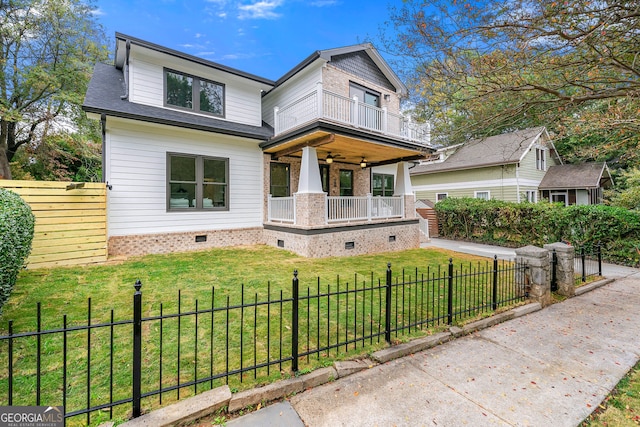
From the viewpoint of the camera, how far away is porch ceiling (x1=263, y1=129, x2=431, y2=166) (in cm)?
909

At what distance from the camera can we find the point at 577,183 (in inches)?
738

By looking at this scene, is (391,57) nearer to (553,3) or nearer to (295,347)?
(553,3)

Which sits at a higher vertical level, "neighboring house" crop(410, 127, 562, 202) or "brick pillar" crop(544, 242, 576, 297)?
"neighboring house" crop(410, 127, 562, 202)

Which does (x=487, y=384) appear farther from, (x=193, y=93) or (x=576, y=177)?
(x=576, y=177)

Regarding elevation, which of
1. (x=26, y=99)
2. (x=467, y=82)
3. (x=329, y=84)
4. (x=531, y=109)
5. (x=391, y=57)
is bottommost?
(x=531, y=109)

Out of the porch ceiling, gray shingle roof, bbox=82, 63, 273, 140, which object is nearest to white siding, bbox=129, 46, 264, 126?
gray shingle roof, bbox=82, 63, 273, 140

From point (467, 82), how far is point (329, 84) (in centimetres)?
Answer: 708

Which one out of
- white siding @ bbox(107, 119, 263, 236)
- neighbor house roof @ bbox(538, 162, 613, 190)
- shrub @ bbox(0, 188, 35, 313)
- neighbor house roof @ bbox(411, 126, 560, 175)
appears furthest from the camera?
neighbor house roof @ bbox(538, 162, 613, 190)

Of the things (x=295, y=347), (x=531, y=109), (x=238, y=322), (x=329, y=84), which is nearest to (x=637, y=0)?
(x=531, y=109)

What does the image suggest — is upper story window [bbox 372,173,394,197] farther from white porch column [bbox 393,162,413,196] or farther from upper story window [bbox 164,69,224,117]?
upper story window [bbox 164,69,224,117]

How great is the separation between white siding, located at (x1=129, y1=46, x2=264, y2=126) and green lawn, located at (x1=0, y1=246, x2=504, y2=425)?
5.50 meters

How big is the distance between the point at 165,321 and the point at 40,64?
20.3m

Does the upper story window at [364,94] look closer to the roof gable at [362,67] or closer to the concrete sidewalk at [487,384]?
the roof gable at [362,67]

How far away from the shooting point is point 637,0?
3902 millimetres
